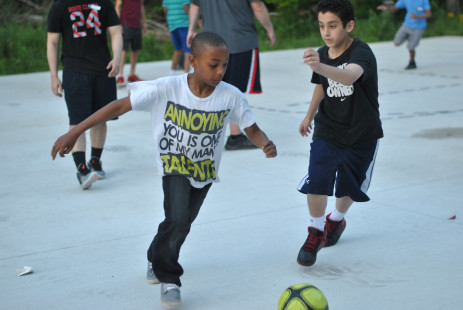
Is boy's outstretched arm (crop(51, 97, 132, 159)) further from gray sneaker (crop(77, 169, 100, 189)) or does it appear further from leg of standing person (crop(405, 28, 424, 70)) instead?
leg of standing person (crop(405, 28, 424, 70))

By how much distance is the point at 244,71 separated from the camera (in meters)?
7.41

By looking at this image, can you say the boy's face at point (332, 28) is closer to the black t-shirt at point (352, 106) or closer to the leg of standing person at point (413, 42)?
the black t-shirt at point (352, 106)

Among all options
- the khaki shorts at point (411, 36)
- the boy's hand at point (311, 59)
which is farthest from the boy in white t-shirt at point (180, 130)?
the khaki shorts at point (411, 36)

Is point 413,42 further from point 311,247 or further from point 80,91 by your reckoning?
point 311,247

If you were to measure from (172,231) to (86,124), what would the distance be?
2.27 feet

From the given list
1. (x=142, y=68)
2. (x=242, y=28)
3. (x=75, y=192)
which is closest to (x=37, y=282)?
(x=75, y=192)

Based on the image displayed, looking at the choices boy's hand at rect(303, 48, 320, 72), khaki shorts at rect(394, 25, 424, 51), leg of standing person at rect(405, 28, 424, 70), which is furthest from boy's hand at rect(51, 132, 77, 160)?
khaki shorts at rect(394, 25, 424, 51)

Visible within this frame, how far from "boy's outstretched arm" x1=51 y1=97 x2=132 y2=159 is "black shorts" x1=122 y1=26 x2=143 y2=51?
8.61m

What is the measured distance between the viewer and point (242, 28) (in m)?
7.32

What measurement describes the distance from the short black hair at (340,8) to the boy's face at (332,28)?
0.02 metres

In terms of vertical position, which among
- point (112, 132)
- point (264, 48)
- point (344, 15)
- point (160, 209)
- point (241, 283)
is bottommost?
point (264, 48)

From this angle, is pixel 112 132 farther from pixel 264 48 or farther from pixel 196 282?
pixel 264 48

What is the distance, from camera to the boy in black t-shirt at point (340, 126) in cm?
411

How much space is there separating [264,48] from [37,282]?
14927 mm
